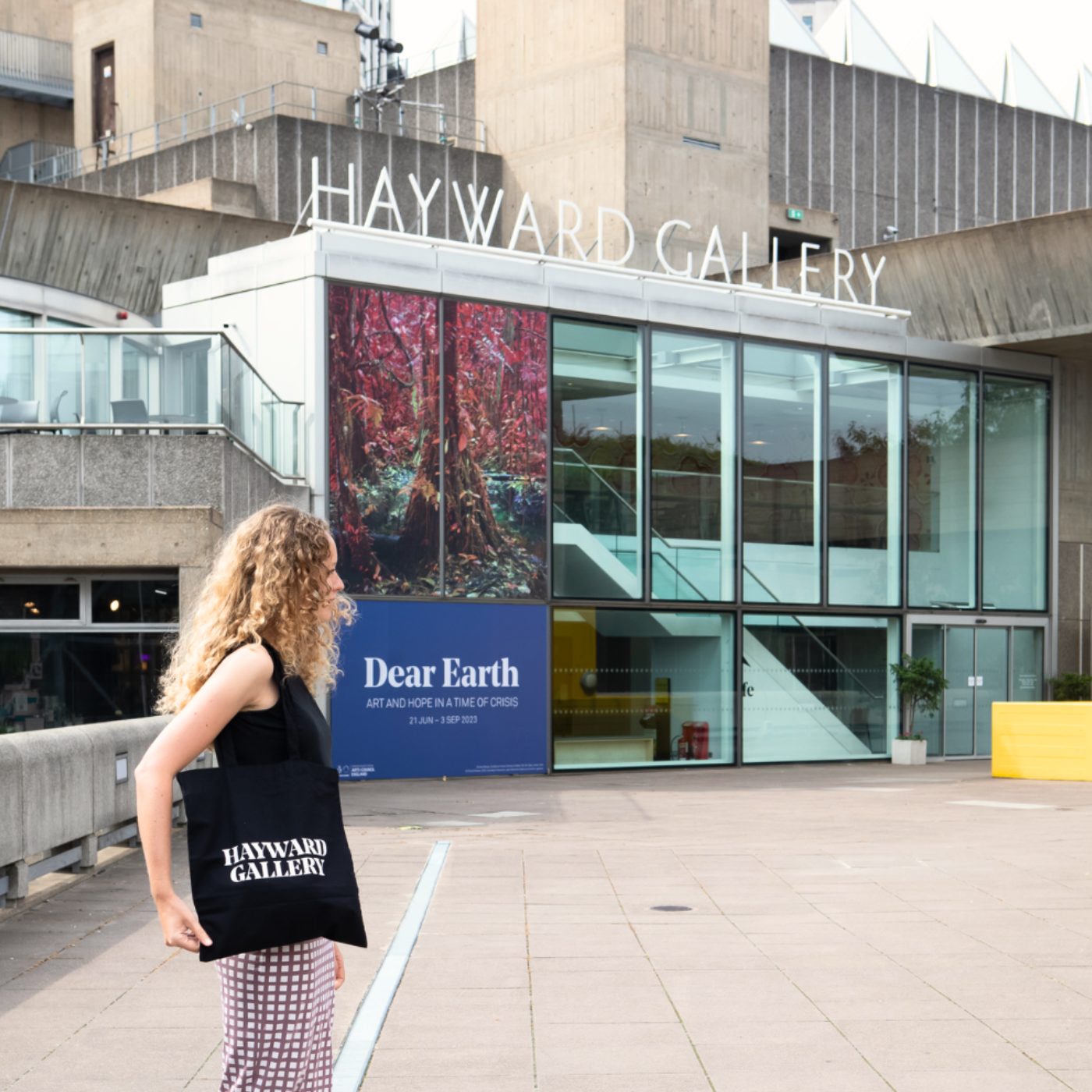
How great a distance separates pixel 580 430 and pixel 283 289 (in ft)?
15.7

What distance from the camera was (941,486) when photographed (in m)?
27.1

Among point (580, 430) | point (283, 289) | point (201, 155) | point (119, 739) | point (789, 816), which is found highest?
point (201, 155)

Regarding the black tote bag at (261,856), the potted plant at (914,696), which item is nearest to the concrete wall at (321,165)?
the potted plant at (914,696)

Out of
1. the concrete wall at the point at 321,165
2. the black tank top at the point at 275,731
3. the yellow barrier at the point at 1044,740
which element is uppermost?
the concrete wall at the point at 321,165

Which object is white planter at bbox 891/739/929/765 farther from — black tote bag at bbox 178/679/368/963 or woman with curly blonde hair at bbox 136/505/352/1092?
black tote bag at bbox 178/679/368/963

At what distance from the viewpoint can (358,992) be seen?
22.6 ft

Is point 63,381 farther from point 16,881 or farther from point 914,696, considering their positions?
point 914,696

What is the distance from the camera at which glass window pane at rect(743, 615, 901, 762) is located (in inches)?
963

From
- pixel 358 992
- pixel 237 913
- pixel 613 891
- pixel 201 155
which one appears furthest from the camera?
pixel 201 155

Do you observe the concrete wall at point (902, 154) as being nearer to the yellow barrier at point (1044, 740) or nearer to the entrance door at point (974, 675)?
the entrance door at point (974, 675)

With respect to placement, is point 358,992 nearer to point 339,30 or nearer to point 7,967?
point 7,967

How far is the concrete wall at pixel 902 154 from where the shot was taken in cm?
4441

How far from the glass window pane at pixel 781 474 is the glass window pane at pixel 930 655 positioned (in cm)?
258

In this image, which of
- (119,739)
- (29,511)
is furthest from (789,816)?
(29,511)
